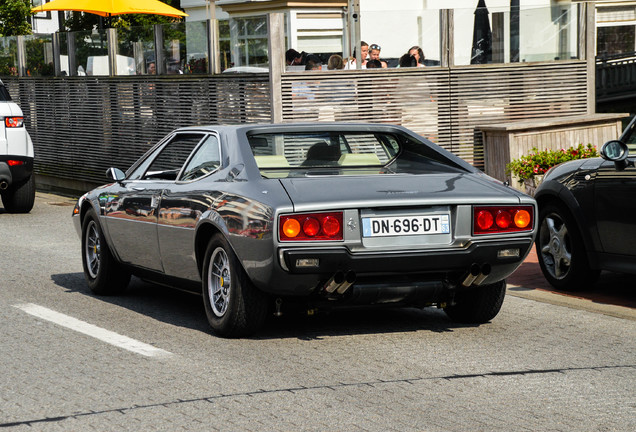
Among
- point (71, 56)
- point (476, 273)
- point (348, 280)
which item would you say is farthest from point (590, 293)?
point (71, 56)

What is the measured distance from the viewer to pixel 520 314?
26.2 ft

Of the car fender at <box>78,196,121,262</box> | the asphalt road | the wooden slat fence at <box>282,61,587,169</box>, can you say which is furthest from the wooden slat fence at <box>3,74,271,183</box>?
the asphalt road

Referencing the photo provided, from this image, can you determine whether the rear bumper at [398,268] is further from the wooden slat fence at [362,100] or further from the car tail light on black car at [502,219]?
the wooden slat fence at [362,100]

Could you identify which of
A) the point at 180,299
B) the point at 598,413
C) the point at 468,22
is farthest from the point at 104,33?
the point at 598,413

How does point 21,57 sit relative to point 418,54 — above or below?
above

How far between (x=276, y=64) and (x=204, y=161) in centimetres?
773

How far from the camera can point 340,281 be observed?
20.8ft

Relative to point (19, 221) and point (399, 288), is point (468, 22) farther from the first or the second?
point (399, 288)

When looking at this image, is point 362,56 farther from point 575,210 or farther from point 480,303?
point 480,303

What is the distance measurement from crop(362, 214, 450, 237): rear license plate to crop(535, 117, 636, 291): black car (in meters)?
2.19

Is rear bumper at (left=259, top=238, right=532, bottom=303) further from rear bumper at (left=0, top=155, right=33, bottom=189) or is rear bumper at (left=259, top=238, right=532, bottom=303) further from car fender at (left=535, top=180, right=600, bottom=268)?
rear bumper at (left=0, top=155, right=33, bottom=189)

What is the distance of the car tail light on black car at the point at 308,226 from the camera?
6281mm

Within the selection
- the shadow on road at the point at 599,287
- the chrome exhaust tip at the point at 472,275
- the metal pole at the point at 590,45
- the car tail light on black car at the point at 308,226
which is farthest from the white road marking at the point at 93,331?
the metal pole at the point at 590,45

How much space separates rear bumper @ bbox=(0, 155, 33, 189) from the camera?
15000 mm
